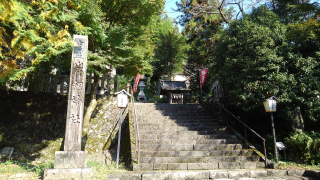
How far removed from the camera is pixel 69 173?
16.8 feet

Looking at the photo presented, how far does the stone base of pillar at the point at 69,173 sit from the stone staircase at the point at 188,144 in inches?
61.2

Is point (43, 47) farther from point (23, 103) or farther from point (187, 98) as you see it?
point (187, 98)

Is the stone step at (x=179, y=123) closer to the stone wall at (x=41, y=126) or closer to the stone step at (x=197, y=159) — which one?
the stone wall at (x=41, y=126)

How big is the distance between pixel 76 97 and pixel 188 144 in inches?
172

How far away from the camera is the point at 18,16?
4.86m

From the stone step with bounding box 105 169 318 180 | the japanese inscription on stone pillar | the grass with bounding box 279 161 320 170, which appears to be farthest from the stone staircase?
the japanese inscription on stone pillar

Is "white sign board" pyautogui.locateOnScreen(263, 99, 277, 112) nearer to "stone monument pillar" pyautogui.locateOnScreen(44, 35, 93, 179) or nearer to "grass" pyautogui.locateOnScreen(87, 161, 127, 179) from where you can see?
"grass" pyautogui.locateOnScreen(87, 161, 127, 179)

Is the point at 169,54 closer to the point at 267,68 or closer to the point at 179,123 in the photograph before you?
the point at 179,123

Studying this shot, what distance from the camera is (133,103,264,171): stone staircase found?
6672 millimetres

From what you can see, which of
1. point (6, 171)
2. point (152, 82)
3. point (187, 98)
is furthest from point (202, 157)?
point (152, 82)

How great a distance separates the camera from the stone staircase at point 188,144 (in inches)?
263

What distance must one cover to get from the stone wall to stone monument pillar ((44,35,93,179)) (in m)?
3.42

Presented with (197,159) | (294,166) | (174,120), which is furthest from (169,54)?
(294,166)

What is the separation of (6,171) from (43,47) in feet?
12.9
